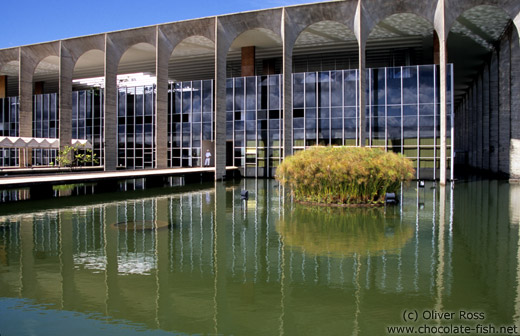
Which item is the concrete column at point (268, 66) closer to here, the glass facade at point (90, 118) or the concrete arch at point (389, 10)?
the concrete arch at point (389, 10)

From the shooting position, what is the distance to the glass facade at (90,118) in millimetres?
41656

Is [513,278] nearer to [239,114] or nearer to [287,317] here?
[287,317]

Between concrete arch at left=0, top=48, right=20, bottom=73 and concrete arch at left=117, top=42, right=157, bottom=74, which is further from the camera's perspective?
concrete arch at left=0, top=48, right=20, bottom=73

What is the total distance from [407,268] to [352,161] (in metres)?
8.15

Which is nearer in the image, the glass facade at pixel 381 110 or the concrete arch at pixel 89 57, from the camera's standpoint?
the glass facade at pixel 381 110

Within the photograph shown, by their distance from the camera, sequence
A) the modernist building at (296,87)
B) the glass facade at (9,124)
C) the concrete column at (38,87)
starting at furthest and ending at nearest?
the concrete column at (38,87), the glass facade at (9,124), the modernist building at (296,87)

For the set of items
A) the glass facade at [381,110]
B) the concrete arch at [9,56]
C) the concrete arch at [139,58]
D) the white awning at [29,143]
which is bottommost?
the white awning at [29,143]

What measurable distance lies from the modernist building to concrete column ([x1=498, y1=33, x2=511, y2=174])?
3.7 inches

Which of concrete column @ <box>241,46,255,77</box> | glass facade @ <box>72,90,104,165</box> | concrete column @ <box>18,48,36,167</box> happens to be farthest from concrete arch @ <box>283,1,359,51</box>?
concrete column @ <box>18,48,36,167</box>

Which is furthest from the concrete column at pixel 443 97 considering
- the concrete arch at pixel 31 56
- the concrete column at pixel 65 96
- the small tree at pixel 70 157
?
the concrete arch at pixel 31 56

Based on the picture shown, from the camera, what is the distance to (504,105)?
101 ft

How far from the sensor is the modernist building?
1117 inches

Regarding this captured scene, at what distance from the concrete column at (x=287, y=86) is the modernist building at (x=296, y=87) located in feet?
0.32

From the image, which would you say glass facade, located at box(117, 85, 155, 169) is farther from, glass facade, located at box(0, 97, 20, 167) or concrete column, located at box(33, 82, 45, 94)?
concrete column, located at box(33, 82, 45, 94)
